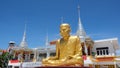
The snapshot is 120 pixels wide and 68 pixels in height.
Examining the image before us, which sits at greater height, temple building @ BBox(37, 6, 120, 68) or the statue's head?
the statue's head

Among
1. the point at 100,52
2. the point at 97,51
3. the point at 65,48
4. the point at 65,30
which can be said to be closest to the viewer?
the point at 65,30

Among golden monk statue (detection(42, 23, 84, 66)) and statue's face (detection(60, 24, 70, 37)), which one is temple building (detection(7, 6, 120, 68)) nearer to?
golden monk statue (detection(42, 23, 84, 66))

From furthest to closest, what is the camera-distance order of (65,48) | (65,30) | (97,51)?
(97,51) < (65,48) < (65,30)

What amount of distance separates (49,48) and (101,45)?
7694 mm

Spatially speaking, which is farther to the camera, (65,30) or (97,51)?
(97,51)

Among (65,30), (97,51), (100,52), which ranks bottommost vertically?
(100,52)

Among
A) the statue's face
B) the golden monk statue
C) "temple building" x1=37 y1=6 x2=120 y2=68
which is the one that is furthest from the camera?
"temple building" x1=37 y1=6 x2=120 y2=68

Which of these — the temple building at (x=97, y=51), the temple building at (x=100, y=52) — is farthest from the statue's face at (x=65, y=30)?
the temple building at (x=100, y=52)

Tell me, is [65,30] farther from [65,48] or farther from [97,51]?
[97,51]

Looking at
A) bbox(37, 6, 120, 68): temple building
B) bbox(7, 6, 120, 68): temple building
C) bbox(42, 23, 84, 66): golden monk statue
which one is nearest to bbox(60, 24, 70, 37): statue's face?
bbox(42, 23, 84, 66): golden monk statue

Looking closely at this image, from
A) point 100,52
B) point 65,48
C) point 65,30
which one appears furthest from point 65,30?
point 100,52

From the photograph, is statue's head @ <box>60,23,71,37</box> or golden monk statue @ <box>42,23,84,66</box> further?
statue's head @ <box>60,23,71,37</box>

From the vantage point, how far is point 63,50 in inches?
346

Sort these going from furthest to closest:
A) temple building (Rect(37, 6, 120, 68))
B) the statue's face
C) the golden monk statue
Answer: temple building (Rect(37, 6, 120, 68)) → the statue's face → the golden monk statue
